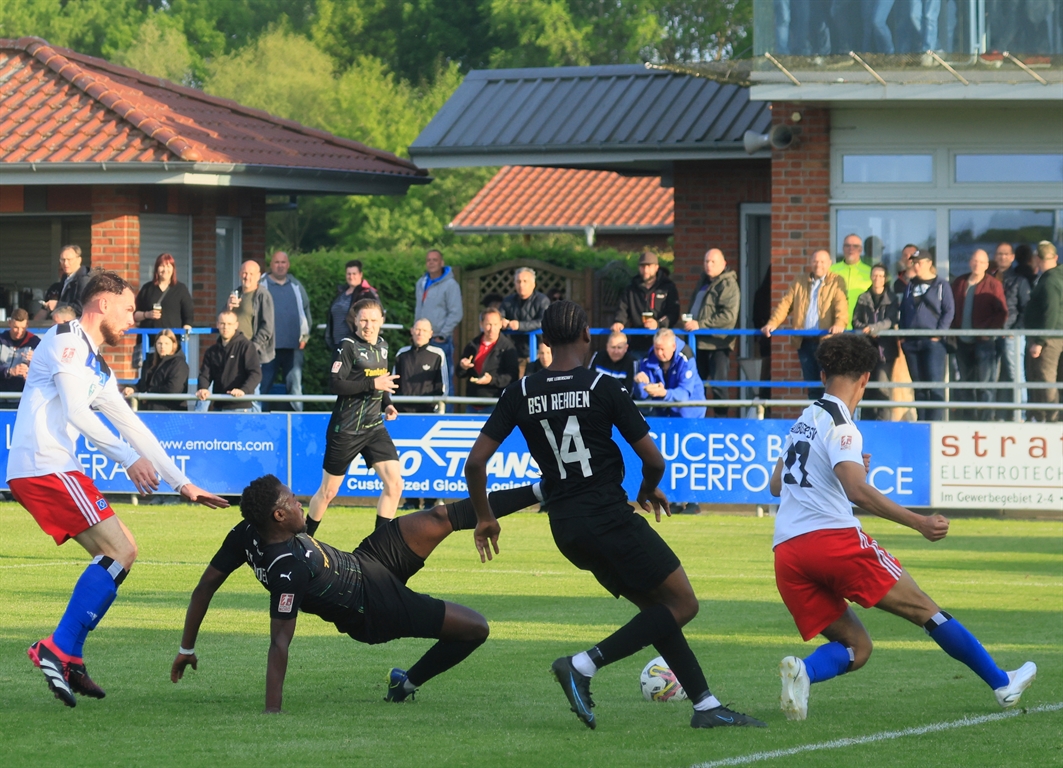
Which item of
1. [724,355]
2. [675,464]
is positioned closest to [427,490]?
[675,464]

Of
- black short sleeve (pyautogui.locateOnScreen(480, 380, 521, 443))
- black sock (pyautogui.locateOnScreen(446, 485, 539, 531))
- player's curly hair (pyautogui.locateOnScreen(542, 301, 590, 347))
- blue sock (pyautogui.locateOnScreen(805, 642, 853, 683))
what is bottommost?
blue sock (pyautogui.locateOnScreen(805, 642, 853, 683))

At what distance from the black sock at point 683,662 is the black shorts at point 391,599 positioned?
1097 mm

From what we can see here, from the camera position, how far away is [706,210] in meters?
22.4

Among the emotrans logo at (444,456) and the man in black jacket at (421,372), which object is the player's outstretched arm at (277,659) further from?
the man in black jacket at (421,372)

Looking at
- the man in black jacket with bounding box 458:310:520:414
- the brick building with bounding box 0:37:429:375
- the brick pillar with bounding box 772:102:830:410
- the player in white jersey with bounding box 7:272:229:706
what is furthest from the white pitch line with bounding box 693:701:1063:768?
the brick building with bounding box 0:37:429:375

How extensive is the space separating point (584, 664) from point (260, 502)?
5.01ft

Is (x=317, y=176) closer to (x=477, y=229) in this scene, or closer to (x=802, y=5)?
(x=802, y=5)

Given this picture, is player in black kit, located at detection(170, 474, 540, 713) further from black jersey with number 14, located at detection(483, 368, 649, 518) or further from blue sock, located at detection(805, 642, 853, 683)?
blue sock, located at detection(805, 642, 853, 683)

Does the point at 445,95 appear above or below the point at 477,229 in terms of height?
above

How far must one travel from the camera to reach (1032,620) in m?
10.6

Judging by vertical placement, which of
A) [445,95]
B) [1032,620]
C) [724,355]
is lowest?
[1032,620]

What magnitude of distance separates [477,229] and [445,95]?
2172cm

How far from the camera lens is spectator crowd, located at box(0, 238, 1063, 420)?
55.7 feet

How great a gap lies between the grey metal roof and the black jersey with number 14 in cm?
1430
